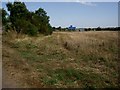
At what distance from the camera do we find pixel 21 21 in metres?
31.9

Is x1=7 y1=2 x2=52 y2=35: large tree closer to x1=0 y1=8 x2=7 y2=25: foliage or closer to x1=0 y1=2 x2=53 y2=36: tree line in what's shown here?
x1=0 y1=2 x2=53 y2=36: tree line

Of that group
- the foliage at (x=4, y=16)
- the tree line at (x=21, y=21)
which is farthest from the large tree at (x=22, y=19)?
the foliage at (x=4, y=16)

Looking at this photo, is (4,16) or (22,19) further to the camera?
(22,19)

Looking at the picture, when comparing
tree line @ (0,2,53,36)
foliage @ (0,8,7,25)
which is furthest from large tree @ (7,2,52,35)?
foliage @ (0,8,7,25)

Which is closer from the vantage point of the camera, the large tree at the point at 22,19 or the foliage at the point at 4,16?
the large tree at the point at 22,19

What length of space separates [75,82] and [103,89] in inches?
36.8

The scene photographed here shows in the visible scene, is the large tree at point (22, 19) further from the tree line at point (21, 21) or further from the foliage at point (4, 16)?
the foliage at point (4, 16)

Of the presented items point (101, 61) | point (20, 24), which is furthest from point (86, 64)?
point (20, 24)

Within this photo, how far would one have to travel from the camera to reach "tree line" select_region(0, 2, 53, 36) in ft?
105

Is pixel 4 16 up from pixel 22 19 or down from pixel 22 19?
up

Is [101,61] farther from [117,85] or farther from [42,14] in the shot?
[42,14]

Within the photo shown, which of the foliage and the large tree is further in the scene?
the foliage

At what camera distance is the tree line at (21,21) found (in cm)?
3196

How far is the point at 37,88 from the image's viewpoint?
810cm
